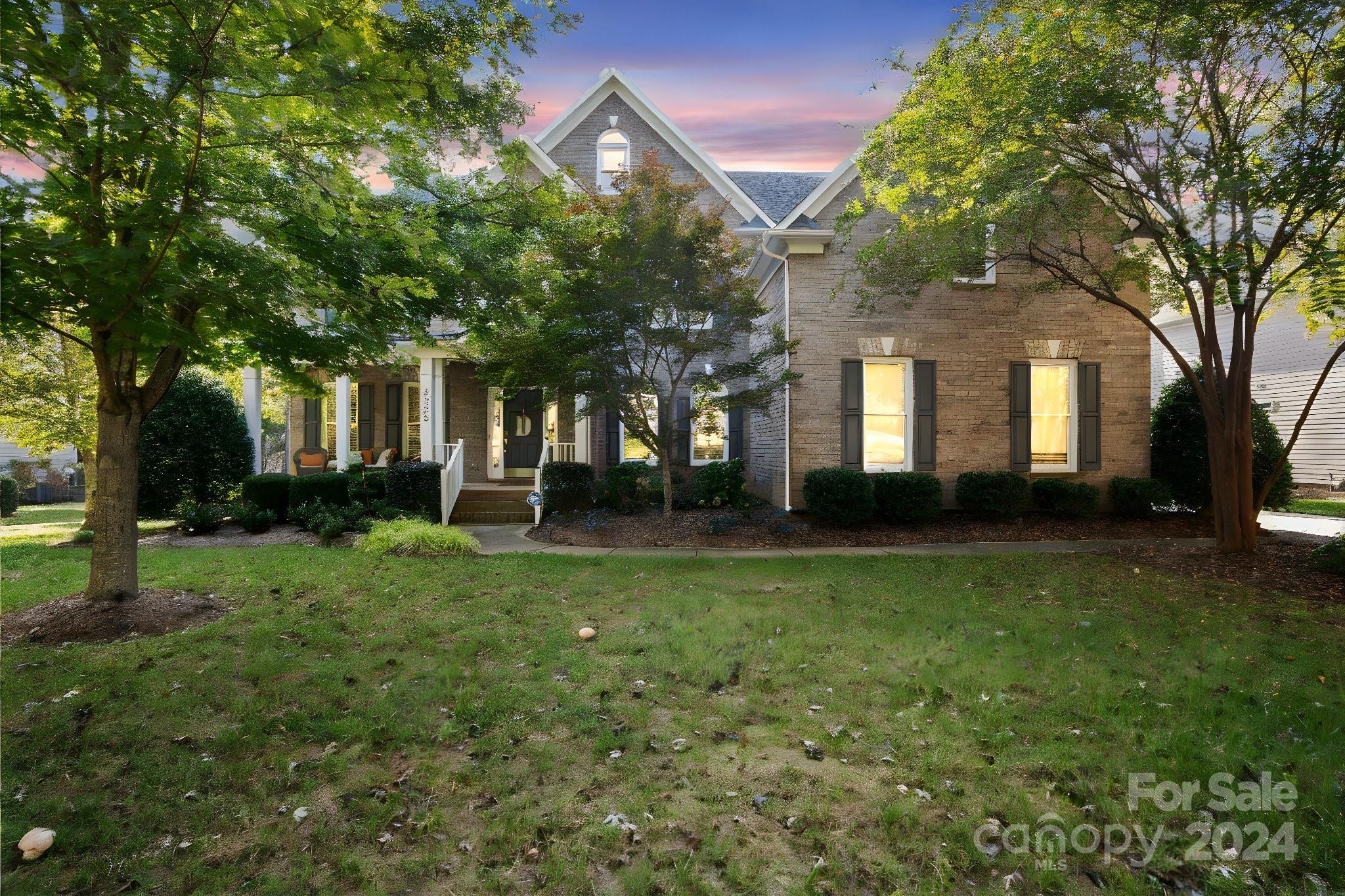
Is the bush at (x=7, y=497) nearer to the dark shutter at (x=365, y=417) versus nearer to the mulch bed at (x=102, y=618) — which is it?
the dark shutter at (x=365, y=417)

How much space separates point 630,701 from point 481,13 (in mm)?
5595

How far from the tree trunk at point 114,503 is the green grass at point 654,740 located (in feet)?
2.54

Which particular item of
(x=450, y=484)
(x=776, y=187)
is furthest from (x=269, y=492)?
(x=776, y=187)

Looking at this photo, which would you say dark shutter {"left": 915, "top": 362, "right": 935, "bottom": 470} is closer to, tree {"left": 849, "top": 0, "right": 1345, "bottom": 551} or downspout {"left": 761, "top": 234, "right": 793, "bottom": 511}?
downspout {"left": 761, "top": 234, "right": 793, "bottom": 511}

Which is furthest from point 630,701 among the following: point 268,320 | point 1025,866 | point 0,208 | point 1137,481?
point 1137,481

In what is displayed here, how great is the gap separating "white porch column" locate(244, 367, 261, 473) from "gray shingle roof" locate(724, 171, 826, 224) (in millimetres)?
12163

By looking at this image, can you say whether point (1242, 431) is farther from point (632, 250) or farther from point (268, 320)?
point (268, 320)

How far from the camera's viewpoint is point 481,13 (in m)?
5.09

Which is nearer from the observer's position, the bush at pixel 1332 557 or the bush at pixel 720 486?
the bush at pixel 1332 557

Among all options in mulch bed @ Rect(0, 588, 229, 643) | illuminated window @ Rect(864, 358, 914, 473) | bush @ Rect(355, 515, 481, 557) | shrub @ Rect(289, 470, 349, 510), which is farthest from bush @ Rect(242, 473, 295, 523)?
illuminated window @ Rect(864, 358, 914, 473)

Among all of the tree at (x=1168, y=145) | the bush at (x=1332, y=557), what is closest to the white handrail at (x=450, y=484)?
the tree at (x=1168, y=145)

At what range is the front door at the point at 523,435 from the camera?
14992 millimetres

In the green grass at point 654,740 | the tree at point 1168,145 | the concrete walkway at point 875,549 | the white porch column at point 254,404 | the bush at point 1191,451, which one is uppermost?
the tree at point 1168,145

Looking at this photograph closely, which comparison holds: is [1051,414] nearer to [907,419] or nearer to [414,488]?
[907,419]
